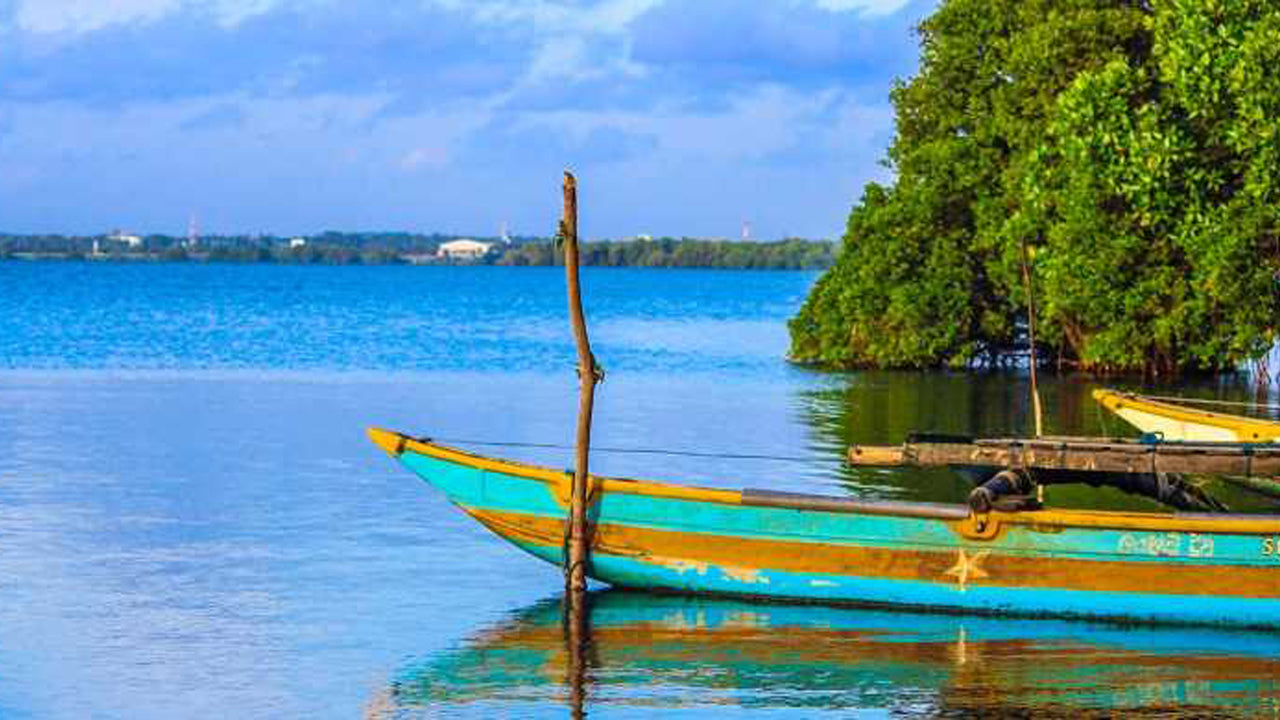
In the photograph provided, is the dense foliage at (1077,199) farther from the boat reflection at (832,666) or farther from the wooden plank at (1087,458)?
the boat reflection at (832,666)

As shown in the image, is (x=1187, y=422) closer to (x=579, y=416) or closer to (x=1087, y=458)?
(x=1087, y=458)


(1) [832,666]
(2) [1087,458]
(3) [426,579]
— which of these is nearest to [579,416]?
(3) [426,579]

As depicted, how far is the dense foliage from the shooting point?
46250mm

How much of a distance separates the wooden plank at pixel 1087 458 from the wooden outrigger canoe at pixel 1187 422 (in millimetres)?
6836

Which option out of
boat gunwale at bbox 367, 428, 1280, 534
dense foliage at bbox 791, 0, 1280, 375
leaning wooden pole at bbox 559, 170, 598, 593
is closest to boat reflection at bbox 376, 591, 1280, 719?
leaning wooden pole at bbox 559, 170, 598, 593

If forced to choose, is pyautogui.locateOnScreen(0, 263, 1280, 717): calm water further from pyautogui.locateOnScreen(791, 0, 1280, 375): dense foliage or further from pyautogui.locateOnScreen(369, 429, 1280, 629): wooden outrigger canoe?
pyautogui.locateOnScreen(791, 0, 1280, 375): dense foliage

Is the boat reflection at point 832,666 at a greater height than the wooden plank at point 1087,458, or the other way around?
the wooden plank at point 1087,458

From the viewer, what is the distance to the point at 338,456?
3553 cm

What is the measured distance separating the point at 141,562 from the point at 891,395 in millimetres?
25878

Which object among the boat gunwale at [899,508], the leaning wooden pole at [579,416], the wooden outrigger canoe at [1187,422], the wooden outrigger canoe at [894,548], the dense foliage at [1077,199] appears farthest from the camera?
the dense foliage at [1077,199]

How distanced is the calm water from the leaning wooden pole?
1.84ft

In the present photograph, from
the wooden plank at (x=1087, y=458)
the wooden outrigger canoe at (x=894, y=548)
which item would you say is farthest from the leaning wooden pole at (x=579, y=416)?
the wooden plank at (x=1087, y=458)

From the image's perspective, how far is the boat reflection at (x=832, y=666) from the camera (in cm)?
1777

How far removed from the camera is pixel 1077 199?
48781mm
